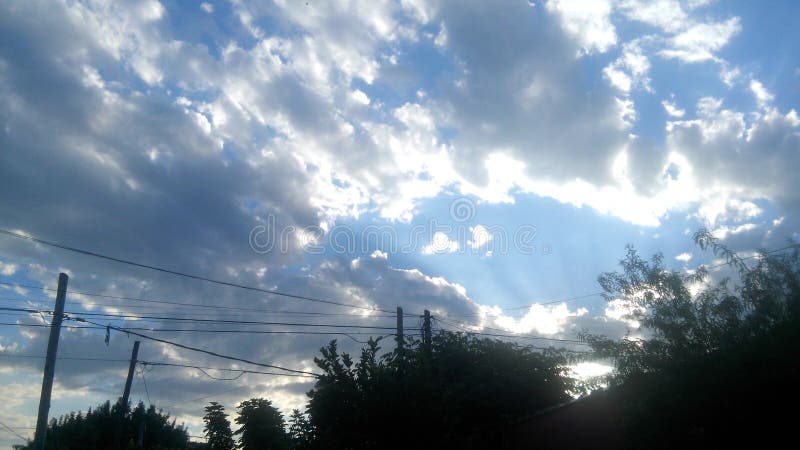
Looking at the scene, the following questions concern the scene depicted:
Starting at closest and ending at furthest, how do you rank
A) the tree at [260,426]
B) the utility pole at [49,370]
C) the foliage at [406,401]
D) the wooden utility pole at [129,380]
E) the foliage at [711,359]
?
the foliage at [711,359] → the foliage at [406,401] → the utility pole at [49,370] → the tree at [260,426] → the wooden utility pole at [129,380]

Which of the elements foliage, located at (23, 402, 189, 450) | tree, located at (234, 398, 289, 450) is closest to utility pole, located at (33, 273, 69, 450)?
tree, located at (234, 398, 289, 450)

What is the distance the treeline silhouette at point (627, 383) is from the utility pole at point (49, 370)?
264 inches

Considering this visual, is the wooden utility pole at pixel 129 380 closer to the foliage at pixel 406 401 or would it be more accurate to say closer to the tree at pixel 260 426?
the tree at pixel 260 426

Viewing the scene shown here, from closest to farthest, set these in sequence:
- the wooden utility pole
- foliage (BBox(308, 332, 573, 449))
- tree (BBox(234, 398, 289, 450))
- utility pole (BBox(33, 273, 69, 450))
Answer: foliage (BBox(308, 332, 573, 449)), utility pole (BBox(33, 273, 69, 450)), tree (BBox(234, 398, 289, 450)), the wooden utility pole

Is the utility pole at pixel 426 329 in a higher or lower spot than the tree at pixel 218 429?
higher

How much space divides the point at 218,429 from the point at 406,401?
11864 mm

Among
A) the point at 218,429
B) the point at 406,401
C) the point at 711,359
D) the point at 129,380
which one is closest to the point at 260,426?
the point at 218,429

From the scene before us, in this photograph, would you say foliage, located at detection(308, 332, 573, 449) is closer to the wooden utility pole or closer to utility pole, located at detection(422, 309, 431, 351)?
utility pole, located at detection(422, 309, 431, 351)

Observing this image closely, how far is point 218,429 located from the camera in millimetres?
21797

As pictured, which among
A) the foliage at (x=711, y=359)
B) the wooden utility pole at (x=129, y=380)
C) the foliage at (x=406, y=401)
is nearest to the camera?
the foliage at (x=711, y=359)

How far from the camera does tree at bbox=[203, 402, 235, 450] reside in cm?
2125

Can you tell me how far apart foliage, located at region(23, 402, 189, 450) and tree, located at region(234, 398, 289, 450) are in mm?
9632

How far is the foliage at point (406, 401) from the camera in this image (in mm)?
13461

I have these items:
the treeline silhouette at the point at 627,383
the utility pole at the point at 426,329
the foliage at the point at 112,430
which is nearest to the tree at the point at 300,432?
the treeline silhouette at the point at 627,383
